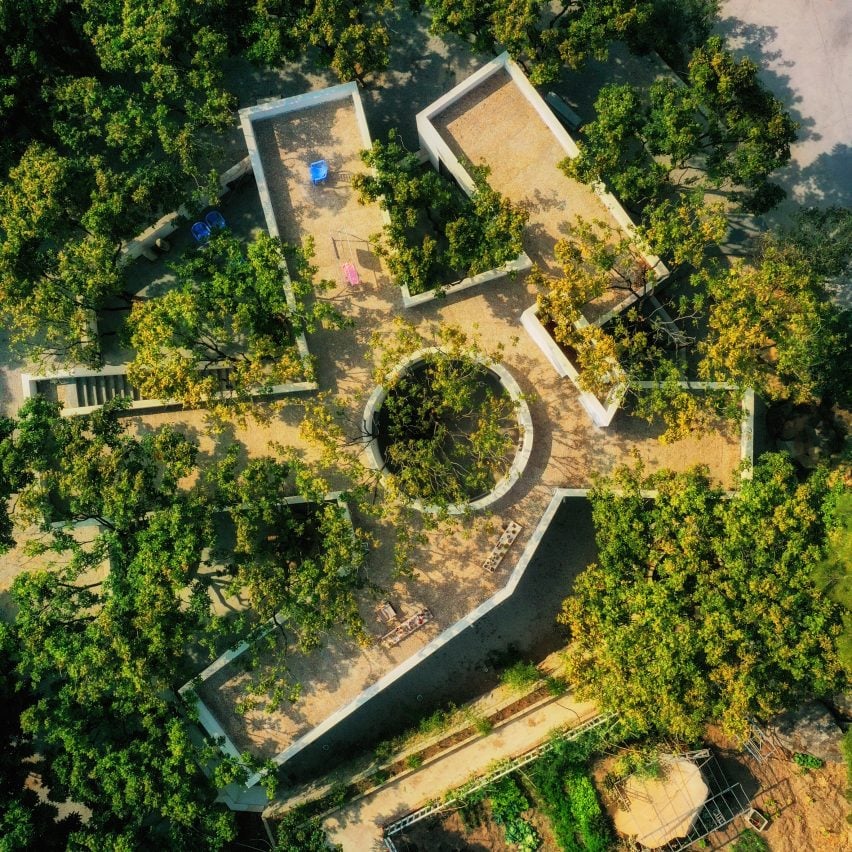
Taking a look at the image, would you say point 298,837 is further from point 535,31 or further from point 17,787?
point 535,31

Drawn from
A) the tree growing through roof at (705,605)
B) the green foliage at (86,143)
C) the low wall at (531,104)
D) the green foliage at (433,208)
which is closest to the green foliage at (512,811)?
the tree growing through roof at (705,605)

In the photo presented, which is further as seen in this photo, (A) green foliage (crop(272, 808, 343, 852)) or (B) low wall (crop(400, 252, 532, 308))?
(B) low wall (crop(400, 252, 532, 308))

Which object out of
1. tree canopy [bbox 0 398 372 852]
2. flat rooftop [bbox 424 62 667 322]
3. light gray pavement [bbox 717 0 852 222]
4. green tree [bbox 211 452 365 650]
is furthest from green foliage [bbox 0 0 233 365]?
light gray pavement [bbox 717 0 852 222]

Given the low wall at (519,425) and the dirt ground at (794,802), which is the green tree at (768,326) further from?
the dirt ground at (794,802)

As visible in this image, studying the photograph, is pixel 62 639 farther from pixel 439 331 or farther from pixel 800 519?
pixel 800 519

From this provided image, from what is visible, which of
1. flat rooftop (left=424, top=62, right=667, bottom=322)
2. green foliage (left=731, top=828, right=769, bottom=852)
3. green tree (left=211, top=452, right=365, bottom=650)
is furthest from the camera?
green foliage (left=731, top=828, right=769, bottom=852)

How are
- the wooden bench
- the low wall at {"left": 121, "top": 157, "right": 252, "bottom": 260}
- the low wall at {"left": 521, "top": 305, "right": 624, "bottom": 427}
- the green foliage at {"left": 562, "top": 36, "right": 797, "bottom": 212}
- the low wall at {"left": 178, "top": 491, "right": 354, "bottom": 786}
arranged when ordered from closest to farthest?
the green foliage at {"left": 562, "top": 36, "right": 797, "bottom": 212} < the low wall at {"left": 178, "top": 491, "right": 354, "bottom": 786} < the low wall at {"left": 521, "top": 305, "right": 624, "bottom": 427} < the wooden bench < the low wall at {"left": 121, "top": 157, "right": 252, "bottom": 260}

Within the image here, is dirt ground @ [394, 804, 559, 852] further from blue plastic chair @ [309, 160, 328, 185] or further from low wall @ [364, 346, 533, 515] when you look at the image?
blue plastic chair @ [309, 160, 328, 185]
